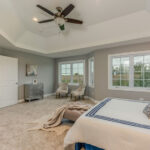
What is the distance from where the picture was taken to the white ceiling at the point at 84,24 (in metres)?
2.69

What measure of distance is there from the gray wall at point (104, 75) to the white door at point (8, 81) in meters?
3.79

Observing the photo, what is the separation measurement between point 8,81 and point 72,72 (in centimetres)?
356

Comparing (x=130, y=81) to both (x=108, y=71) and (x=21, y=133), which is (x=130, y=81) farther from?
(x=21, y=133)

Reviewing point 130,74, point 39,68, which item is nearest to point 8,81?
point 39,68

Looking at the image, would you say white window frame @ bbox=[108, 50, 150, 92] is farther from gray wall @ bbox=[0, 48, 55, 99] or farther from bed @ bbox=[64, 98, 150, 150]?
gray wall @ bbox=[0, 48, 55, 99]

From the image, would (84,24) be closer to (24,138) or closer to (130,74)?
(130,74)

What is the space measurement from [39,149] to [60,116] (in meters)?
0.95

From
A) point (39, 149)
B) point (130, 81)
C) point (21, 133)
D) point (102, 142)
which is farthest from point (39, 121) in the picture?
point (130, 81)

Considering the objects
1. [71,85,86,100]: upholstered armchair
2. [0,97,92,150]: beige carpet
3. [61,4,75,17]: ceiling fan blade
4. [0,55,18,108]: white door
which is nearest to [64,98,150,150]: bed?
[0,97,92,150]: beige carpet

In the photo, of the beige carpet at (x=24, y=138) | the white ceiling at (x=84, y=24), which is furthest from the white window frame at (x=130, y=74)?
the beige carpet at (x=24, y=138)

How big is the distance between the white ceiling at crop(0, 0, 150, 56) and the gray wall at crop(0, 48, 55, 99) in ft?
2.73

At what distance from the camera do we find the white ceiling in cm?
Answer: 269

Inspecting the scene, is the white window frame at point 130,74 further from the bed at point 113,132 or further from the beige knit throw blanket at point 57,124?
the bed at point 113,132

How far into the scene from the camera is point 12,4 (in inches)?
107
